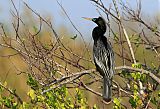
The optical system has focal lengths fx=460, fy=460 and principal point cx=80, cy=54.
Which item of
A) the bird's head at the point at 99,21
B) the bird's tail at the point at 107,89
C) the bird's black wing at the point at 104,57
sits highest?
the bird's head at the point at 99,21

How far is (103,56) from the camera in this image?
13.6 feet

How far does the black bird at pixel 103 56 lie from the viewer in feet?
12.6

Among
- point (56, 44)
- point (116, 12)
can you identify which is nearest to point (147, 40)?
point (116, 12)

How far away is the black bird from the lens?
12.6 ft

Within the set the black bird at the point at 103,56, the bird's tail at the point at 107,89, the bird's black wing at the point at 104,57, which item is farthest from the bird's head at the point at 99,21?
the bird's tail at the point at 107,89

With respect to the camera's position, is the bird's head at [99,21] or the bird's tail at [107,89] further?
the bird's head at [99,21]

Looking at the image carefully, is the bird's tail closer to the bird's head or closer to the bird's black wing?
the bird's black wing

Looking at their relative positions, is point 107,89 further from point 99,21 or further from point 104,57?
point 99,21

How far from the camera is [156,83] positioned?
12.2 feet

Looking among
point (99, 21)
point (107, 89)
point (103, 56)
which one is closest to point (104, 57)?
point (103, 56)

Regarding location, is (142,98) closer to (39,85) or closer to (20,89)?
(39,85)

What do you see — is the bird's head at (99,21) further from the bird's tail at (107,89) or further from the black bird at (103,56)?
the bird's tail at (107,89)

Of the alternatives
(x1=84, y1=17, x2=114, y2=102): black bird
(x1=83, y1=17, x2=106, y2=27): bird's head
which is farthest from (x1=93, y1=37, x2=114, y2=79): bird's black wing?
(x1=83, y1=17, x2=106, y2=27): bird's head

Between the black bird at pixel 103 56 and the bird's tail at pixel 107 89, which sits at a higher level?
the black bird at pixel 103 56
